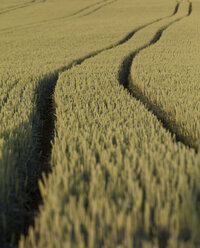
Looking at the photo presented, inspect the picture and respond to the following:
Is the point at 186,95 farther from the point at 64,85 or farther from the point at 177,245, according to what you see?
the point at 177,245

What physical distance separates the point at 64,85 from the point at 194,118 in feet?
9.40

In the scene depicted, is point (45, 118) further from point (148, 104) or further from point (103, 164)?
point (103, 164)

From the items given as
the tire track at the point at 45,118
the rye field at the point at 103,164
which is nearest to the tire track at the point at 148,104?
the rye field at the point at 103,164

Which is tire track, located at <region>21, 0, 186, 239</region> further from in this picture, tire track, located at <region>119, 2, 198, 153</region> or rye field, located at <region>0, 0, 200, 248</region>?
tire track, located at <region>119, 2, 198, 153</region>

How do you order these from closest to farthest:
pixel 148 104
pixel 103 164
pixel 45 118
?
pixel 103 164, pixel 148 104, pixel 45 118

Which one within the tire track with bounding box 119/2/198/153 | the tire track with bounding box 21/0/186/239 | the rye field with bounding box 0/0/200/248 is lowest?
the tire track with bounding box 119/2/198/153

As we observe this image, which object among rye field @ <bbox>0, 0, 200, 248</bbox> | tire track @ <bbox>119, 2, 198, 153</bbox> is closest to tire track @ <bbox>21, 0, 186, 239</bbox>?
rye field @ <bbox>0, 0, 200, 248</bbox>

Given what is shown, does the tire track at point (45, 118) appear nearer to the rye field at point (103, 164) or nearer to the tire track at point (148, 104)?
the rye field at point (103, 164)

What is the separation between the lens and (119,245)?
4.55ft

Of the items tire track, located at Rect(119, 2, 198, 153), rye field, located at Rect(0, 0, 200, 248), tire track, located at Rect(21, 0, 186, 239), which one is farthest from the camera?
tire track, located at Rect(119, 2, 198, 153)

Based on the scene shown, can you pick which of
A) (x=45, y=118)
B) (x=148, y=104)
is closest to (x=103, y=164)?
(x=148, y=104)

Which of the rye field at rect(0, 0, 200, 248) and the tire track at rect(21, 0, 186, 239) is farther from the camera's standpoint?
the tire track at rect(21, 0, 186, 239)

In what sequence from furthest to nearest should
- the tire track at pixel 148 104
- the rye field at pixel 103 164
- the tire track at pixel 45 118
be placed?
the tire track at pixel 148 104 < the tire track at pixel 45 118 < the rye field at pixel 103 164

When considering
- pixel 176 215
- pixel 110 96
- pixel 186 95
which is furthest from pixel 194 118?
pixel 176 215
